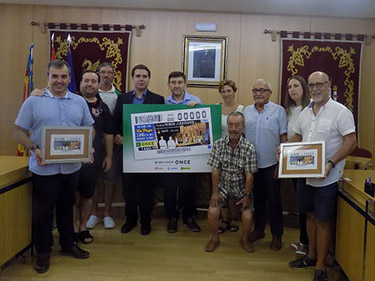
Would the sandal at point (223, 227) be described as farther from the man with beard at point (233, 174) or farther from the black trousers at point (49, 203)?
the black trousers at point (49, 203)

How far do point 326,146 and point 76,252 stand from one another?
6.54ft

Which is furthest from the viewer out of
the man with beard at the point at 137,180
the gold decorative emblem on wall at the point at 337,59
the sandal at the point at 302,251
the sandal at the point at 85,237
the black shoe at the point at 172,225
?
the gold decorative emblem on wall at the point at 337,59

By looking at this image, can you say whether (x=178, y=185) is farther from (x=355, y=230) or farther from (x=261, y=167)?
(x=355, y=230)

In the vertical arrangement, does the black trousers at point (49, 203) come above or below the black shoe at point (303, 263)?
above

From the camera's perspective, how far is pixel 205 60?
4516 mm

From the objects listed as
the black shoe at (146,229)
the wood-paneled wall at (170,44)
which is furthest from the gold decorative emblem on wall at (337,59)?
the black shoe at (146,229)

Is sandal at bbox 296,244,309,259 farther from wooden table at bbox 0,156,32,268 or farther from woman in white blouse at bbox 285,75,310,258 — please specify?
wooden table at bbox 0,156,32,268

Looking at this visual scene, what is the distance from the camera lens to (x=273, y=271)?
8.13 feet

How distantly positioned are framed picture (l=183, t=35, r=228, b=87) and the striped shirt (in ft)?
6.20

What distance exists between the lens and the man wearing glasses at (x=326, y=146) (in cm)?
212

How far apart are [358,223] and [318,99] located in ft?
2.66

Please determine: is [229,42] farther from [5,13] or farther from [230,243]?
[5,13]

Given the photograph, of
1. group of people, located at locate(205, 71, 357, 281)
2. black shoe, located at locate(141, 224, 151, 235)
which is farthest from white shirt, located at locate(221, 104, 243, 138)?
black shoe, located at locate(141, 224, 151, 235)

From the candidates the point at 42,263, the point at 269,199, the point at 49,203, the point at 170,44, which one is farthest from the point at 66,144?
the point at 170,44
